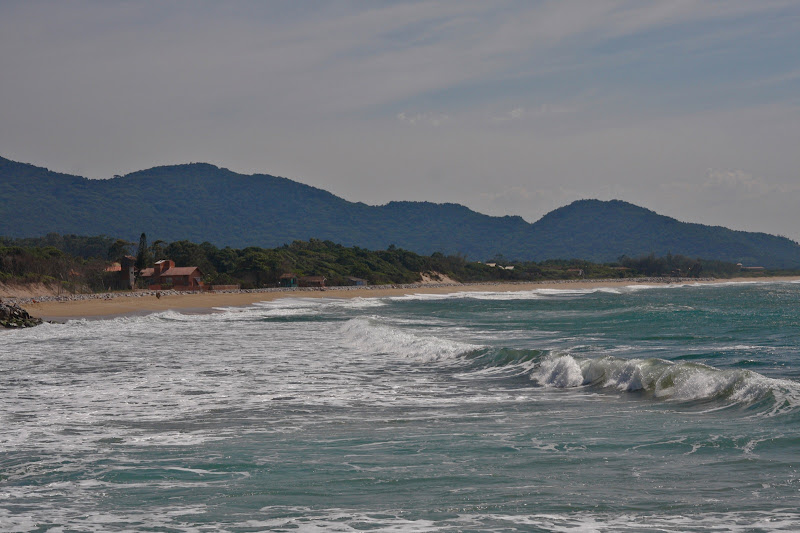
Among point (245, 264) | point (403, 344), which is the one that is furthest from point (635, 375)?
point (245, 264)

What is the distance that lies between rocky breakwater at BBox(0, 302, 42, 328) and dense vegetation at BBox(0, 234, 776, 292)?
30.6 m

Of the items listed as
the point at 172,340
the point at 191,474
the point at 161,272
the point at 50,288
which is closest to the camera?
the point at 191,474

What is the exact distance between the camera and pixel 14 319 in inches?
1578

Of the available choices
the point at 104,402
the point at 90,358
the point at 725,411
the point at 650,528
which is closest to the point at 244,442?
the point at 104,402

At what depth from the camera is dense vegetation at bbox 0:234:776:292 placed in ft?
258

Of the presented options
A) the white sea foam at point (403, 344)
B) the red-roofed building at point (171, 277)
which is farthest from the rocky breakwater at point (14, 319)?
the red-roofed building at point (171, 277)

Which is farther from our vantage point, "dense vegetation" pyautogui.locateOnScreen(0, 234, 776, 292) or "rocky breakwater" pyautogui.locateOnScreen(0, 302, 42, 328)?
"dense vegetation" pyautogui.locateOnScreen(0, 234, 776, 292)

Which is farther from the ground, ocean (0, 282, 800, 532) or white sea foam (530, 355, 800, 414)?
white sea foam (530, 355, 800, 414)

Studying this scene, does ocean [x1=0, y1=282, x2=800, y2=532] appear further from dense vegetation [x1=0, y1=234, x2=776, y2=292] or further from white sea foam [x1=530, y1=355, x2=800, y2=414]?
dense vegetation [x1=0, y1=234, x2=776, y2=292]

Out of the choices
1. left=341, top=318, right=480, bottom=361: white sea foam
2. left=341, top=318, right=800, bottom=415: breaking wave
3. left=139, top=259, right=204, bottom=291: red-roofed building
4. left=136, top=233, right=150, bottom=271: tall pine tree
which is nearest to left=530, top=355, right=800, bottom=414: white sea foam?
left=341, top=318, right=800, bottom=415: breaking wave

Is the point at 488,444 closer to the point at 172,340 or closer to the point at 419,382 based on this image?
the point at 419,382

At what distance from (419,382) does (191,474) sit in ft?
30.6

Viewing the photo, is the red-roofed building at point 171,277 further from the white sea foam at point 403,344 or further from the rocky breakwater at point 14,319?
the white sea foam at point 403,344

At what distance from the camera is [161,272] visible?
9788cm
